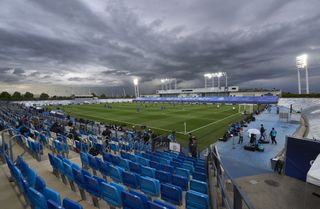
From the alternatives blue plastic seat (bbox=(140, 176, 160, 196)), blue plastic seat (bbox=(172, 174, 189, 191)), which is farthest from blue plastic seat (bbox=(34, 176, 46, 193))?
blue plastic seat (bbox=(172, 174, 189, 191))

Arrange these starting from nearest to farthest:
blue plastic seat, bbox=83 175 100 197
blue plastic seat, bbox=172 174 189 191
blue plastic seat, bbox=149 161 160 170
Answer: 1. blue plastic seat, bbox=83 175 100 197
2. blue plastic seat, bbox=172 174 189 191
3. blue plastic seat, bbox=149 161 160 170

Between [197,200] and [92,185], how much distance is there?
2725 millimetres

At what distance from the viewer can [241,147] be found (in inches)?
714

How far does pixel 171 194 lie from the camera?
5.13m

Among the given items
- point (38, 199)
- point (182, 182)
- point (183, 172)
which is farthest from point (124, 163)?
point (38, 199)

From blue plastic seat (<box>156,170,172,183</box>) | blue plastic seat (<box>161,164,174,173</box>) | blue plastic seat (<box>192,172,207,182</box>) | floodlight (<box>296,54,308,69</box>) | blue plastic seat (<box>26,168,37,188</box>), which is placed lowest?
blue plastic seat (<box>192,172,207,182</box>)

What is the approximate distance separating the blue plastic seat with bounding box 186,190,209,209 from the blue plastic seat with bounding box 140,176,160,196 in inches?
40.2

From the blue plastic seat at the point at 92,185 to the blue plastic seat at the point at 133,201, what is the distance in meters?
0.97

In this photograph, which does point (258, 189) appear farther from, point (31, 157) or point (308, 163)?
point (31, 157)

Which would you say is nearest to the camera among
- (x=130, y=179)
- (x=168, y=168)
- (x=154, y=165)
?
(x=130, y=179)

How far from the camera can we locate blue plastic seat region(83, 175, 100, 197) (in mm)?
4894

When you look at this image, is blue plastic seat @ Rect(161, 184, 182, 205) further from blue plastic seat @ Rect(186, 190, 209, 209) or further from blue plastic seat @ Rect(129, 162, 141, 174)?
blue plastic seat @ Rect(129, 162, 141, 174)

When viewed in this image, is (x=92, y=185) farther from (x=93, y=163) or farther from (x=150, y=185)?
(x=93, y=163)

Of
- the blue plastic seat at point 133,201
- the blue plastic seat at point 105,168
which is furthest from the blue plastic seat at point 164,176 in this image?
the blue plastic seat at point 133,201
